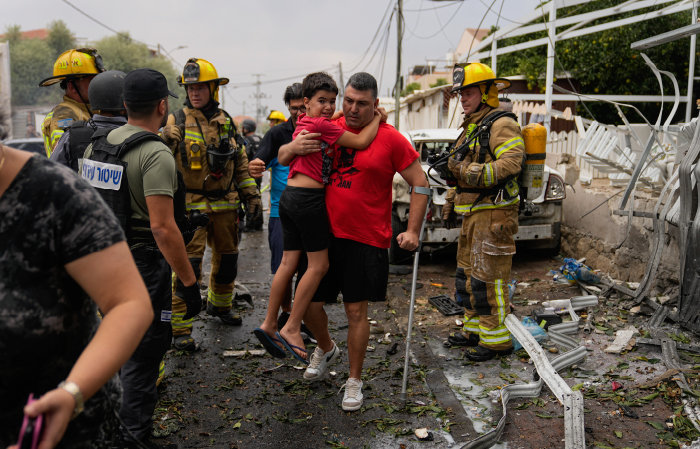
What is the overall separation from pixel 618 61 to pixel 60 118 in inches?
584

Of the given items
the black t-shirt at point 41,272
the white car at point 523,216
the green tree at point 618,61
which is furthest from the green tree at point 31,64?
the black t-shirt at point 41,272

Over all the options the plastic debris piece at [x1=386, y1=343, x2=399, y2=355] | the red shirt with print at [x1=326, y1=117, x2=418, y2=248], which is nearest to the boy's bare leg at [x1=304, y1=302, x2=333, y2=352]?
the red shirt with print at [x1=326, y1=117, x2=418, y2=248]

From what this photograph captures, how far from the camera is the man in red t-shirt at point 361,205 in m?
3.71

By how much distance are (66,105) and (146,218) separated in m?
2.00

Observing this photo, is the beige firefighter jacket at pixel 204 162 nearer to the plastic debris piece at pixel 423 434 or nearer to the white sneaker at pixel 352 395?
the white sneaker at pixel 352 395

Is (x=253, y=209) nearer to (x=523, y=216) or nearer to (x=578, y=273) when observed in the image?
(x=523, y=216)

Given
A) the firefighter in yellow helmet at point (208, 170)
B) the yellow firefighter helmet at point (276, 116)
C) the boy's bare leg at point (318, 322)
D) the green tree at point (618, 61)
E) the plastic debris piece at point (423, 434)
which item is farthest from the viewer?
the green tree at point (618, 61)

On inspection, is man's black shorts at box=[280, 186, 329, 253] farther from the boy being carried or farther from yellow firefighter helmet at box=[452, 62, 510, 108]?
yellow firefighter helmet at box=[452, 62, 510, 108]

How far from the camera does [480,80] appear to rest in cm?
479

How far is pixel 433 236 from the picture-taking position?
7.09 meters

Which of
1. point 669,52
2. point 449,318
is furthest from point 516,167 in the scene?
point 669,52

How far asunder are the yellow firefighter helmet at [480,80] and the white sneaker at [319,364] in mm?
2417

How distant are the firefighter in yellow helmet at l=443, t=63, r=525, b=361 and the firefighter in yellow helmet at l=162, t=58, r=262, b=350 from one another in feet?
6.58

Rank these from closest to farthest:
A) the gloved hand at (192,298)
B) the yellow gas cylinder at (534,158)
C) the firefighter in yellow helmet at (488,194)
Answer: the gloved hand at (192,298) < the firefighter in yellow helmet at (488,194) < the yellow gas cylinder at (534,158)
